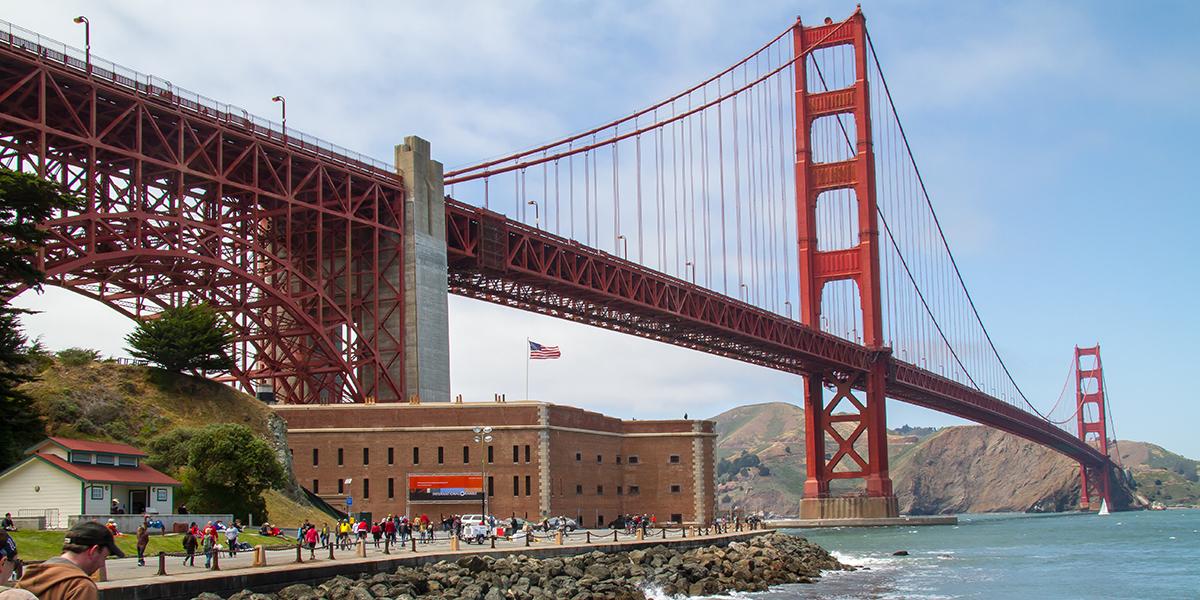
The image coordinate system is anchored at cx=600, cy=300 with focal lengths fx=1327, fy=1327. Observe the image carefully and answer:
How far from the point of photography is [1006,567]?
6512 cm

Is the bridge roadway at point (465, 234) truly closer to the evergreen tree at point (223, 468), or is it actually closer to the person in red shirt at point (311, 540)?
the evergreen tree at point (223, 468)

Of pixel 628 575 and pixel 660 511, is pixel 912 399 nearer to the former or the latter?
pixel 660 511

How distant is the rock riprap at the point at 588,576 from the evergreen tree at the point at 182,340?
20.5m

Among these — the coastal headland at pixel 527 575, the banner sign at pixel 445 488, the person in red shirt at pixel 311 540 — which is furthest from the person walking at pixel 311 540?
the banner sign at pixel 445 488

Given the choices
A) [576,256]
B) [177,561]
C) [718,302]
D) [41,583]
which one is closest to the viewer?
[41,583]

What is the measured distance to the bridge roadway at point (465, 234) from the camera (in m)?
52.4

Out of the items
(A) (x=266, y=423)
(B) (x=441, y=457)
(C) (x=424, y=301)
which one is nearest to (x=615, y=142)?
(C) (x=424, y=301)

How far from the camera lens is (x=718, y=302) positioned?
9719 cm

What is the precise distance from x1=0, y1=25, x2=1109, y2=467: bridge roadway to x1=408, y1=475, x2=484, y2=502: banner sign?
14.0m

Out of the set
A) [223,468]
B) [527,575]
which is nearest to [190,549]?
[527,575]

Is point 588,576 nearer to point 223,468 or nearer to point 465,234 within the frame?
point 223,468

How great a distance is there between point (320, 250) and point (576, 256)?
21.8m

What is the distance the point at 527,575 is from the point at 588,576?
2212mm

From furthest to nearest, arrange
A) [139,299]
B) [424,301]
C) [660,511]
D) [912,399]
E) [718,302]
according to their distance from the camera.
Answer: [912,399] < [718,302] < [660,511] < [424,301] < [139,299]
